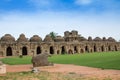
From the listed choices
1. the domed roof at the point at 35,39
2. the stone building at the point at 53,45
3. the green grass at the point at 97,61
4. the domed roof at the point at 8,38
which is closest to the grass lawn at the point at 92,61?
the green grass at the point at 97,61

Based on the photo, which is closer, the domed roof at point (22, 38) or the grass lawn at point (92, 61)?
the grass lawn at point (92, 61)

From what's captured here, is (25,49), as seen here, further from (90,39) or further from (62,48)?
(90,39)

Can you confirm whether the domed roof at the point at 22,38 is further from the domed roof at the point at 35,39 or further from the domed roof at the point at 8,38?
the domed roof at the point at 35,39

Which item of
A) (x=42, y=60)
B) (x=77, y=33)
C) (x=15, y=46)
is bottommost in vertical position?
(x=42, y=60)

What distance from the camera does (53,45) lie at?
60.9m

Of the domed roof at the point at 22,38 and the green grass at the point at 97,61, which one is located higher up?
the domed roof at the point at 22,38

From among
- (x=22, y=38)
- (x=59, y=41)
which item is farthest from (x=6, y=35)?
(x=59, y=41)

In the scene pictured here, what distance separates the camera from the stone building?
5512cm

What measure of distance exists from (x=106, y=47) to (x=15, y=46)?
33552 mm

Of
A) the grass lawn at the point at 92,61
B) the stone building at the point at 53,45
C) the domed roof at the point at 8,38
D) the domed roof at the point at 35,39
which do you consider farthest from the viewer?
the domed roof at the point at 35,39

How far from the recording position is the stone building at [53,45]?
55125mm

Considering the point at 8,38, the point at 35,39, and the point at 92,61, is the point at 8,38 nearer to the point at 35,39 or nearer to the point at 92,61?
the point at 35,39

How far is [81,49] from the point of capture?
67938 millimetres

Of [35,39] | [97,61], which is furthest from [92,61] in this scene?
[35,39]
